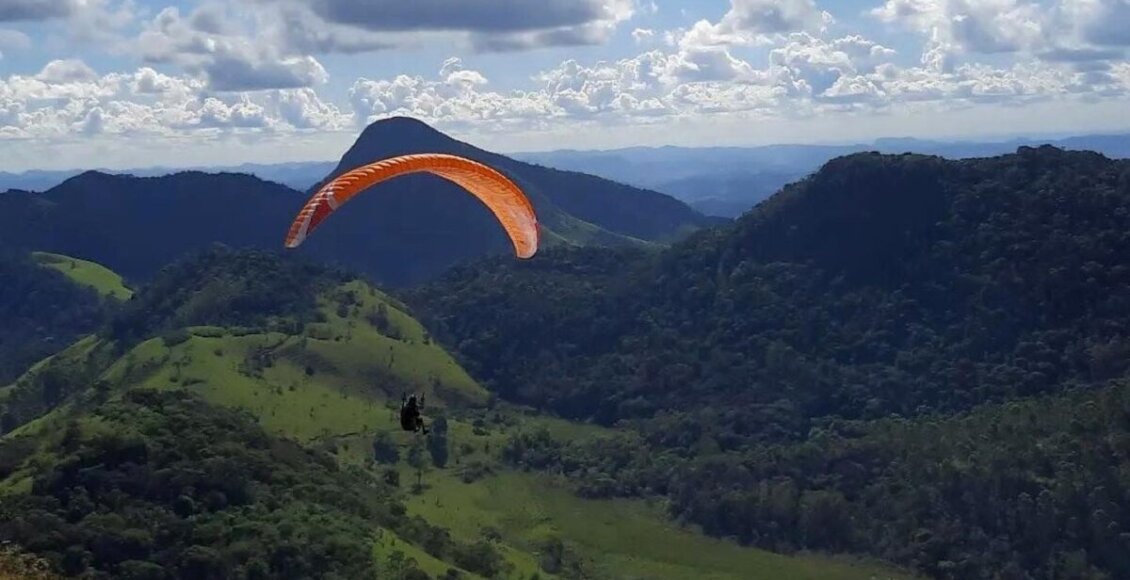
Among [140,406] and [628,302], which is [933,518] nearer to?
[140,406]

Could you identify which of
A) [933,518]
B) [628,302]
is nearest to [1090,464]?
[933,518]

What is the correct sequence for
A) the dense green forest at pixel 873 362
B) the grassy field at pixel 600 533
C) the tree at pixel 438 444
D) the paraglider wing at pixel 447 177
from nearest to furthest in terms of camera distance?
1. the paraglider wing at pixel 447 177
2. the dense green forest at pixel 873 362
3. the grassy field at pixel 600 533
4. the tree at pixel 438 444

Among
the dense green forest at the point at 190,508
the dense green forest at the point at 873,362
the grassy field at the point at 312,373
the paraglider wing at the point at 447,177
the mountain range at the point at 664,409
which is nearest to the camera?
the paraglider wing at the point at 447,177

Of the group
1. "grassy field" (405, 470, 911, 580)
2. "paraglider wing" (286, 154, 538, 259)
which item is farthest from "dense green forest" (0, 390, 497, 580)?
"paraglider wing" (286, 154, 538, 259)

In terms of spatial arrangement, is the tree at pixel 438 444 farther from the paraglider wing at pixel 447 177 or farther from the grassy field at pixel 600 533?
the paraglider wing at pixel 447 177

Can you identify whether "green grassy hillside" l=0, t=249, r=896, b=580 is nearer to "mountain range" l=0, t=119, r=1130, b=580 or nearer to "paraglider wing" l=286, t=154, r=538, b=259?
"mountain range" l=0, t=119, r=1130, b=580

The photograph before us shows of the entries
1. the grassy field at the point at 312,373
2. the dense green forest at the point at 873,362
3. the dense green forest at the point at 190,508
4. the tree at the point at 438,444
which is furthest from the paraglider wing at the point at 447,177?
the grassy field at the point at 312,373
